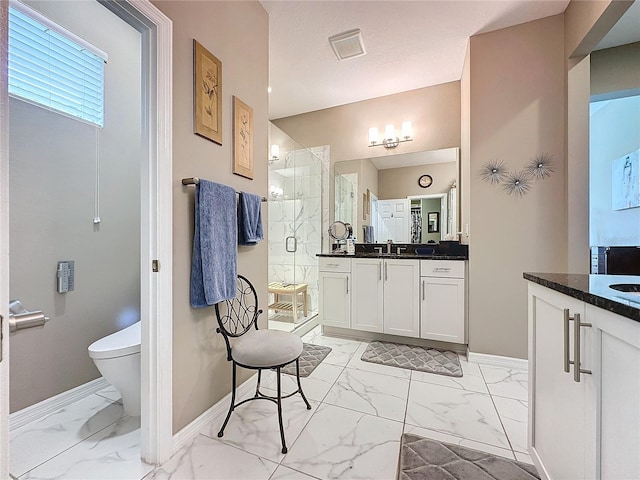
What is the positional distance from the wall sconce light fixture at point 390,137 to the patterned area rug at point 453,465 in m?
2.79

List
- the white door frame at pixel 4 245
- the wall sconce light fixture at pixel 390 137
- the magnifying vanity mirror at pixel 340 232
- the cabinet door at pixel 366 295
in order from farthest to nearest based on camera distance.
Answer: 1. the magnifying vanity mirror at pixel 340 232
2. the wall sconce light fixture at pixel 390 137
3. the cabinet door at pixel 366 295
4. the white door frame at pixel 4 245

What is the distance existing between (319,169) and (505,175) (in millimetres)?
2044

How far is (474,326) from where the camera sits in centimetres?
228

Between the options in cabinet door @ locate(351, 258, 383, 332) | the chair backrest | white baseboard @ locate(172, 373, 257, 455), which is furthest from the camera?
cabinet door @ locate(351, 258, 383, 332)

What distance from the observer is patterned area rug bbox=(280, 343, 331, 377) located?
2.12m

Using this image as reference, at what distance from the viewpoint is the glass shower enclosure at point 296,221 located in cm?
343

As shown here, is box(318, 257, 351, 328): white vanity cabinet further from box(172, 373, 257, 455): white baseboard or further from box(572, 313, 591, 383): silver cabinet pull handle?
box(572, 313, 591, 383): silver cabinet pull handle

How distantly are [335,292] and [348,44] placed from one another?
2311mm

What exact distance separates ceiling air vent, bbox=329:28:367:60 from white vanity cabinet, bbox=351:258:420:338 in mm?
1914

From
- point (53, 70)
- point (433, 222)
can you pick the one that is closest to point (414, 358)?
point (433, 222)

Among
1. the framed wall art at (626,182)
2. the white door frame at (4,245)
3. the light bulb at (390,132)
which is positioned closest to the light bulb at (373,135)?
the light bulb at (390,132)

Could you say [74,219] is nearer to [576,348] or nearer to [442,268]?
[576,348]

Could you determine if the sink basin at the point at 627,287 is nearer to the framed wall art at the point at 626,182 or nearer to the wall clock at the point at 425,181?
the wall clock at the point at 425,181

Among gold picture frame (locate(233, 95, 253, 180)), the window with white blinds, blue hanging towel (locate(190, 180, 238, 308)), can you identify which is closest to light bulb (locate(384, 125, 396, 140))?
gold picture frame (locate(233, 95, 253, 180))
